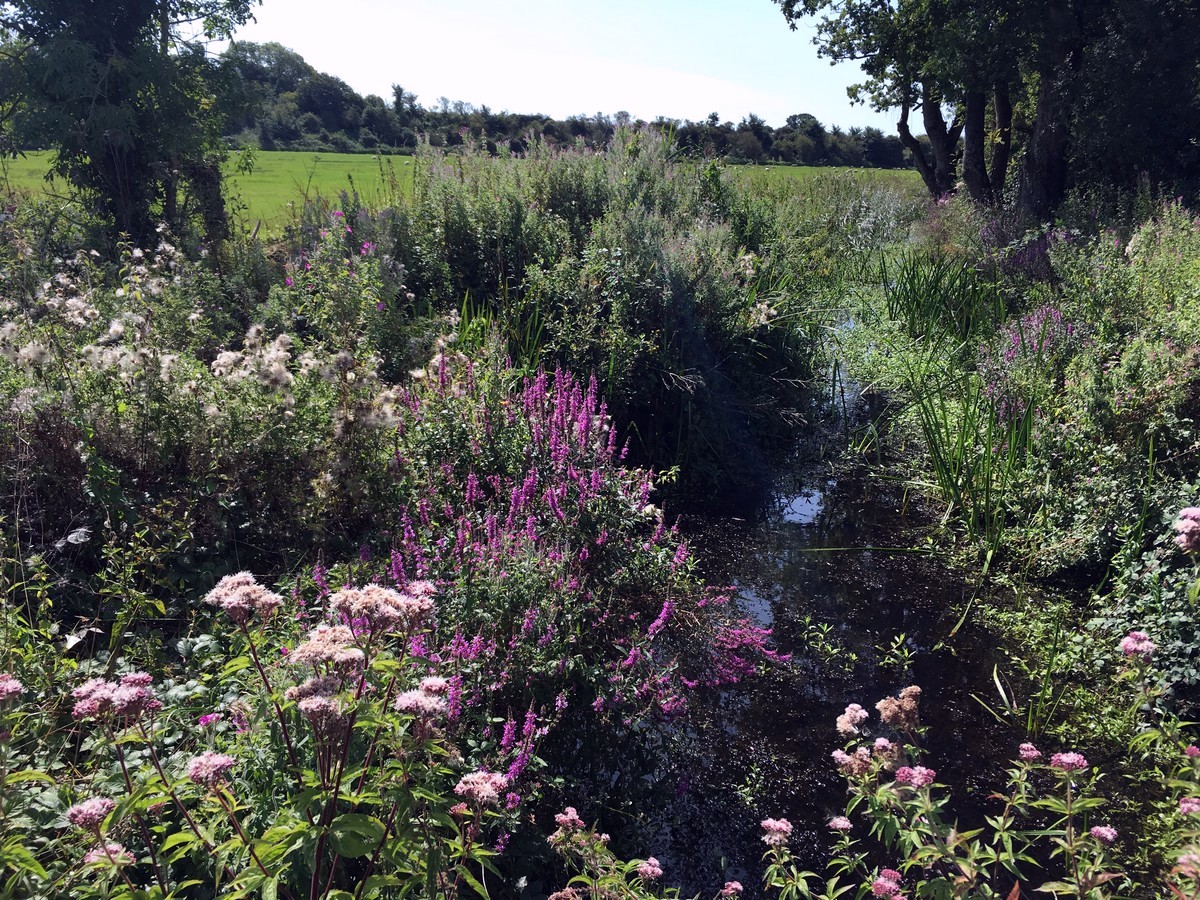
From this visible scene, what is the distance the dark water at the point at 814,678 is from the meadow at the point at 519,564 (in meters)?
0.05

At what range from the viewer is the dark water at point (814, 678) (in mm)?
3121

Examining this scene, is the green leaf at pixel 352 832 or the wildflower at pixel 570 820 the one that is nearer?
the green leaf at pixel 352 832

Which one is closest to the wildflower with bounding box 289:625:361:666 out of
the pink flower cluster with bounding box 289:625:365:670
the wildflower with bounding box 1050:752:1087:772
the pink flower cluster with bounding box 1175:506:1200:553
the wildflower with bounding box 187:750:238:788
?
the pink flower cluster with bounding box 289:625:365:670

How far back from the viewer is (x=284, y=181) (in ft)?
52.7

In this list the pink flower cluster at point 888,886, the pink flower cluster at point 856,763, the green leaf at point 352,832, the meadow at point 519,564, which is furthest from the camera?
the pink flower cluster at point 856,763

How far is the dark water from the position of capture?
3.12 m

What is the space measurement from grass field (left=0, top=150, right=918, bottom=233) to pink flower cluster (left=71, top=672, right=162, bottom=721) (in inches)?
298

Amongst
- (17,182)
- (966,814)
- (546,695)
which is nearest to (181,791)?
(546,695)

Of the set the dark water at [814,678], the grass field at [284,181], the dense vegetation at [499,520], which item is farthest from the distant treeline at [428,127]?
the dark water at [814,678]

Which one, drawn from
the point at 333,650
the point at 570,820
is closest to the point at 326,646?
the point at 333,650

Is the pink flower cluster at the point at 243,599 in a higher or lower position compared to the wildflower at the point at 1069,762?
higher

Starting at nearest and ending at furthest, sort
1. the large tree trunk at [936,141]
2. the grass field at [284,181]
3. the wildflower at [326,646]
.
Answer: the wildflower at [326,646], the grass field at [284,181], the large tree trunk at [936,141]

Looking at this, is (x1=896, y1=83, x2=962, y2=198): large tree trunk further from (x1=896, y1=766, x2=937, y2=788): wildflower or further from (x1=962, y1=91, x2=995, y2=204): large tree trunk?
(x1=896, y1=766, x2=937, y2=788): wildflower

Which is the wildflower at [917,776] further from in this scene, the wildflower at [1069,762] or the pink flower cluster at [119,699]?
the pink flower cluster at [119,699]
